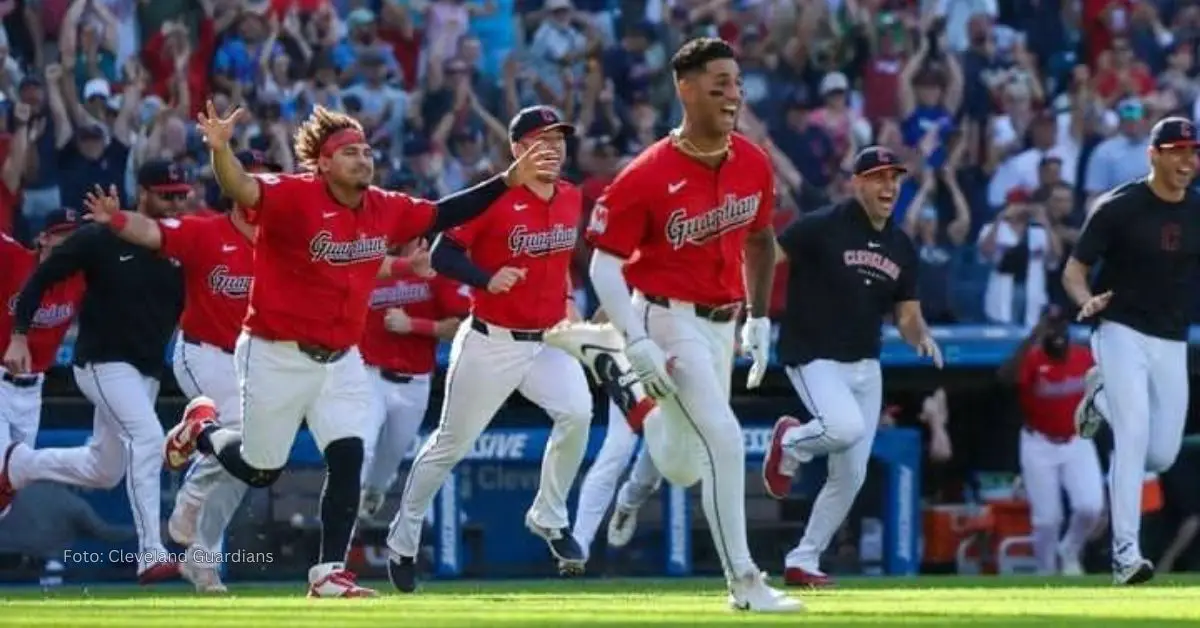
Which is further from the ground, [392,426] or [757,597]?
[392,426]

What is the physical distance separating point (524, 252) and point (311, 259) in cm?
235

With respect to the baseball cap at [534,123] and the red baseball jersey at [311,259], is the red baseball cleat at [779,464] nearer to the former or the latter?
the baseball cap at [534,123]

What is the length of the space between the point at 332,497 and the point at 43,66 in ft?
29.4

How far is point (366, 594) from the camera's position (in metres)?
13.3

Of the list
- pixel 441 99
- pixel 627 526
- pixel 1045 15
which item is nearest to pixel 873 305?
pixel 627 526

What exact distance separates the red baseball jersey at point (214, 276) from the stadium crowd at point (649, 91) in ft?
12.0

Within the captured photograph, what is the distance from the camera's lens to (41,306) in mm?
16406

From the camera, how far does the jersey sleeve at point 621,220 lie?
11.8 m

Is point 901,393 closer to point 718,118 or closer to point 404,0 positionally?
point 404,0

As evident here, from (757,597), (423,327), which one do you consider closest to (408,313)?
(423,327)

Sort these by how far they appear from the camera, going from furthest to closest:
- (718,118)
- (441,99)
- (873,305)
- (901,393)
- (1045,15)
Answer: (1045,15)
(441,99)
(901,393)
(873,305)
(718,118)

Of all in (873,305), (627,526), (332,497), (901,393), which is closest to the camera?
(332,497)

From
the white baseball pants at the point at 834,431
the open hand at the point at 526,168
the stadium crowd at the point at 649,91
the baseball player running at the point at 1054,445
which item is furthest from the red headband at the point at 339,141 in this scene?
the baseball player running at the point at 1054,445

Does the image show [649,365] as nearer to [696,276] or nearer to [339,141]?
[696,276]
